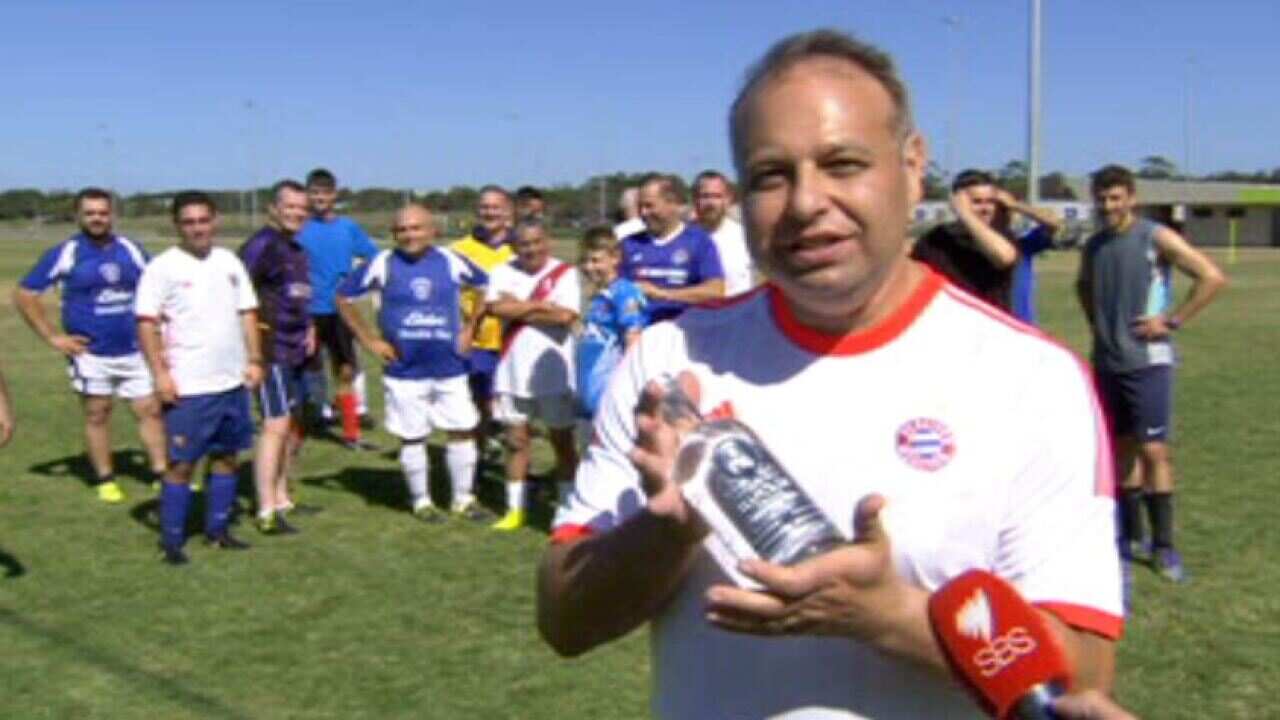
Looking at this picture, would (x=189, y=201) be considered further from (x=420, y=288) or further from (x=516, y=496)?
(x=516, y=496)

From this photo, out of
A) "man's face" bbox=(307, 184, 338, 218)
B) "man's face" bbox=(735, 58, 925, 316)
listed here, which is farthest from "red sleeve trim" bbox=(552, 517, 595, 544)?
"man's face" bbox=(307, 184, 338, 218)

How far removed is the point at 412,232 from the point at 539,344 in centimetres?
115

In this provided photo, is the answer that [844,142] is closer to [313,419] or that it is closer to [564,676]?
[564,676]

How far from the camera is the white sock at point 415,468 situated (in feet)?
28.3

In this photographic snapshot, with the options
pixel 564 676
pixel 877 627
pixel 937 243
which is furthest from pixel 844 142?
pixel 937 243

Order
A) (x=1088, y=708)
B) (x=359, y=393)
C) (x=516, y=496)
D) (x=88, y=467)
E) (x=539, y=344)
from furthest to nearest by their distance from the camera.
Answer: (x=359, y=393), (x=88, y=467), (x=516, y=496), (x=539, y=344), (x=1088, y=708)

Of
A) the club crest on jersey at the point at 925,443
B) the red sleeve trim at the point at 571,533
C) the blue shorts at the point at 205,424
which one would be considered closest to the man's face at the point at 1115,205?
the blue shorts at the point at 205,424

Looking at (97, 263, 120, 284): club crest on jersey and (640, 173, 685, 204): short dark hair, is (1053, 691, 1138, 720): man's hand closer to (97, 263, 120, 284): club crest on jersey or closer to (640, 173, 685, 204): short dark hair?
(640, 173, 685, 204): short dark hair

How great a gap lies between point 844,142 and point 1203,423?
11.5m

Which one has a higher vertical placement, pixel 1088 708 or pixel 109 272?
pixel 109 272

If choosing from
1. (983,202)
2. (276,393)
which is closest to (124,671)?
(276,393)

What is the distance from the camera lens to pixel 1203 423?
11906 mm

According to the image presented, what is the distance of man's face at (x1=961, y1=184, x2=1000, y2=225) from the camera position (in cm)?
694

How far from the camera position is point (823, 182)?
5.25 feet
